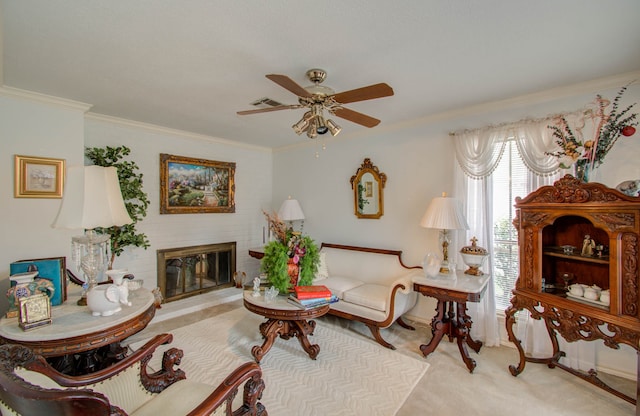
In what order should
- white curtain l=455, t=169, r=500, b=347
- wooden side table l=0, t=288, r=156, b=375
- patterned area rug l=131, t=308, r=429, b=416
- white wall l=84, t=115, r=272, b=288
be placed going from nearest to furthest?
wooden side table l=0, t=288, r=156, b=375, patterned area rug l=131, t=308, r=429, b=416, white curtain l=455, t=169, r=500, b=347, white wall l=84, t=115, r=272, b=288

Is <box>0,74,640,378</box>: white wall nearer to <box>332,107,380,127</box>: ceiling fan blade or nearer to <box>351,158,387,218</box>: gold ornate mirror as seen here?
<box>351,158,387,218</box>: gold ornate mirror

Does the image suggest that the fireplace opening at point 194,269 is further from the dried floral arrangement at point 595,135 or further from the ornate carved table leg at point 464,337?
the dried floral arrangement at point 595,135

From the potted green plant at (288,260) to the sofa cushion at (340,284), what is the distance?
573 millimetres

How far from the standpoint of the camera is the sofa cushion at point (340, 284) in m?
3.30

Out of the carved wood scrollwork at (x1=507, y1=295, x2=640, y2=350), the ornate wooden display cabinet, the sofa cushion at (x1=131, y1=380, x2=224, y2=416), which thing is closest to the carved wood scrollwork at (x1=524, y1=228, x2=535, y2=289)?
the ornate wooden display cabinet

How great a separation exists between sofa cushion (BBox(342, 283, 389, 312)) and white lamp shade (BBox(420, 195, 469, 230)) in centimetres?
93

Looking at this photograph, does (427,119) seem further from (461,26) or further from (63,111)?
(63,111)

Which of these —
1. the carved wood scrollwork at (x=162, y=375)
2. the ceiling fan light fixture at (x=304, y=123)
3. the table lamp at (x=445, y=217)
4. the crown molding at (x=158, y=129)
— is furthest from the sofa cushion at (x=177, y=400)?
the crown molding at (x=158, y=129)

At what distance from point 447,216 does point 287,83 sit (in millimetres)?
2025

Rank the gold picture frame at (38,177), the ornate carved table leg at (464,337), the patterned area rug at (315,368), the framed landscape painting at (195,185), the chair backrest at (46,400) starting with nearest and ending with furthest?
the chair backrest at (46,400) < the patterned area rug at (315,368) < the ornate carved table leg at (464,337) < the gold picture frame at (38,177) < the framed landscape painting at (195,185)

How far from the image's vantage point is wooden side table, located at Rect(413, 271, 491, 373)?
247cm

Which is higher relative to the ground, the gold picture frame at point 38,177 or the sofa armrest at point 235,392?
the gold picture frame at point 38,177

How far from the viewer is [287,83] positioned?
1.73 m

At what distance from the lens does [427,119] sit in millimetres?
3402
